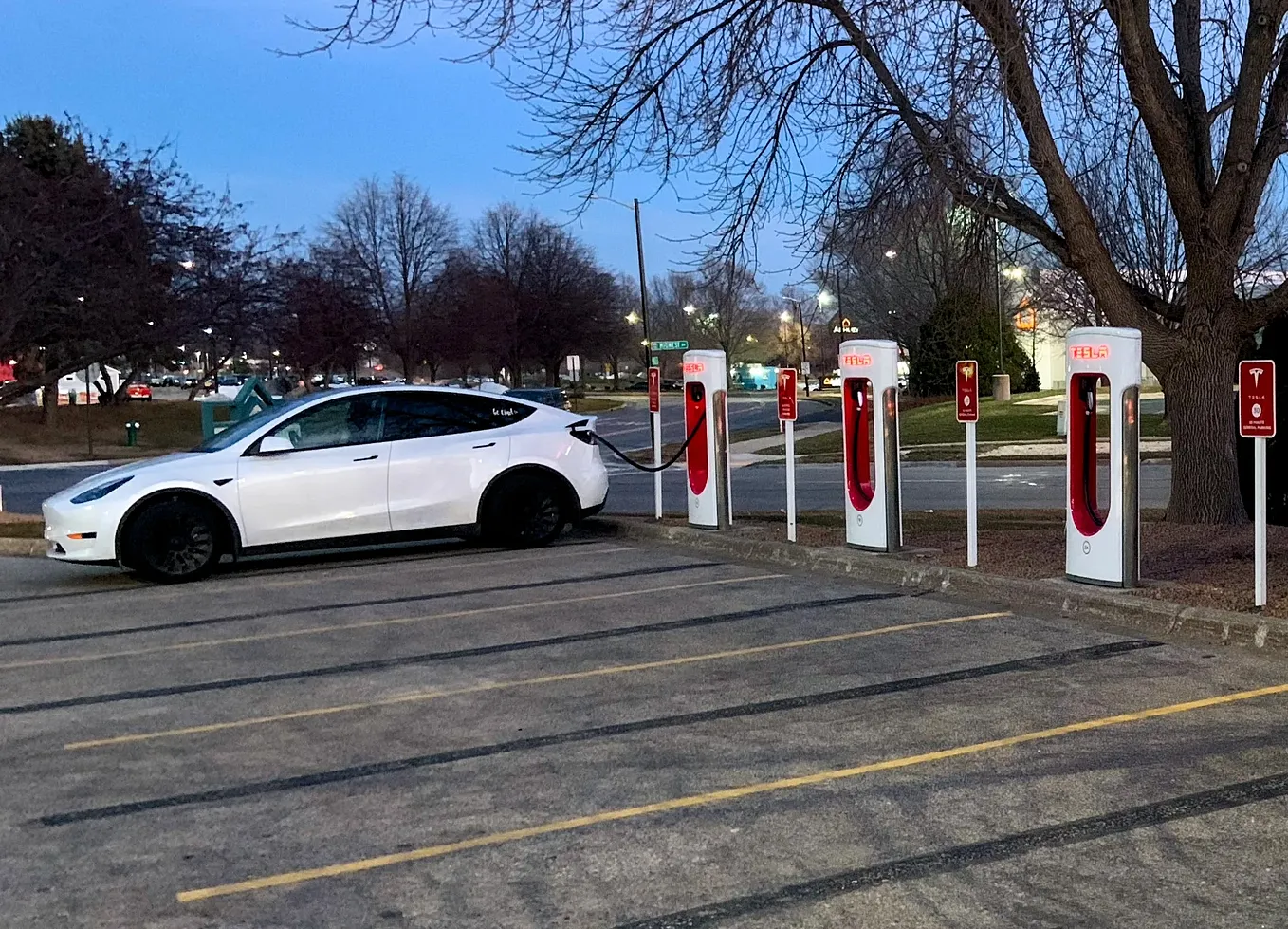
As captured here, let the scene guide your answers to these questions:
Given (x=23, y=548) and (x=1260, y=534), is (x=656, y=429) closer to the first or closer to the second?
(x=23, y=548)

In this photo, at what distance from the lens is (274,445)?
34.5 ft

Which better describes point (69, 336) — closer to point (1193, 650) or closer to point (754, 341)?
point (1193, 650)

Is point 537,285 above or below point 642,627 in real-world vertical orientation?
above

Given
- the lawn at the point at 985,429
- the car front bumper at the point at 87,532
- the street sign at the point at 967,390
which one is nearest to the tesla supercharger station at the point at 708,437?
the street sign at the point at 967,390

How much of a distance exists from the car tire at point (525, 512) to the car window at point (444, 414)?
593 millimetres

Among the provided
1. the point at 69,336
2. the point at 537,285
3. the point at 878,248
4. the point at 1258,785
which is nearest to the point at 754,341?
the point at 537,285

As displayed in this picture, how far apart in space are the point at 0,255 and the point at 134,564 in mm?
21803

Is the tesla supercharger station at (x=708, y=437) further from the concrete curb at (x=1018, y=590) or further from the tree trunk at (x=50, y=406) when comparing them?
the tree trunk at (x=50, y=406)

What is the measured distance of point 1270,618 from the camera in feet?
22.1

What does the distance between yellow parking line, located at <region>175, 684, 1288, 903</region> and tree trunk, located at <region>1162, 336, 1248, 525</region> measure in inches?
198

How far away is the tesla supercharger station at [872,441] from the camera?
956 cm

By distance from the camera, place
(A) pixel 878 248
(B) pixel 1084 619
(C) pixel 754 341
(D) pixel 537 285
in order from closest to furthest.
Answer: (B) pixel 1084 619 → (A) pixel 878 248 → (D) pixel 537 285 → (C) pixel 754 341

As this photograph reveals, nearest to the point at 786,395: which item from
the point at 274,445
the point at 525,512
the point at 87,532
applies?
the point at 525,512

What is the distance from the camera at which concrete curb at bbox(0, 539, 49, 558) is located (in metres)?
12.7
